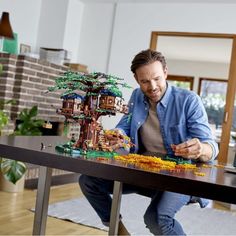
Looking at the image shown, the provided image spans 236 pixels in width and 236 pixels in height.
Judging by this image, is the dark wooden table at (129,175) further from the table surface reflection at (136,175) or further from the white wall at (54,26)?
the white wall at (54,26)

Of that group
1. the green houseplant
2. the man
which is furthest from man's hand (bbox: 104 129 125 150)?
the green houseplant

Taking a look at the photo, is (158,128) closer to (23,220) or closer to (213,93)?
(23,220)

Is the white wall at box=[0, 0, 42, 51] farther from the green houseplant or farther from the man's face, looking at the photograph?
the man's face

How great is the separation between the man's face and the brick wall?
7.62 feet

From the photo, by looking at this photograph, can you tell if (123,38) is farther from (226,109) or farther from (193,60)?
(193,60)

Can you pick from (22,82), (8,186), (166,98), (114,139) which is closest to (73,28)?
(22,82)

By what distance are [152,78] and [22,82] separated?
2610 mm

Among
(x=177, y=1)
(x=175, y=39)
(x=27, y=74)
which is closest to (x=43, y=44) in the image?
(x=27, y=74)

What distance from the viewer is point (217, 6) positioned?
510 cm

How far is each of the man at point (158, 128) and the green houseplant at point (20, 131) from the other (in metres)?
1.39

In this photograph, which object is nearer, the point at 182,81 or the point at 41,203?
the point at 41,203

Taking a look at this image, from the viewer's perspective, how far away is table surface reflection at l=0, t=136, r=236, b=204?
110 cm

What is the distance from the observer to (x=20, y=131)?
3.93 meters

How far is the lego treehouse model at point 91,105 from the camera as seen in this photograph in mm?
1604
